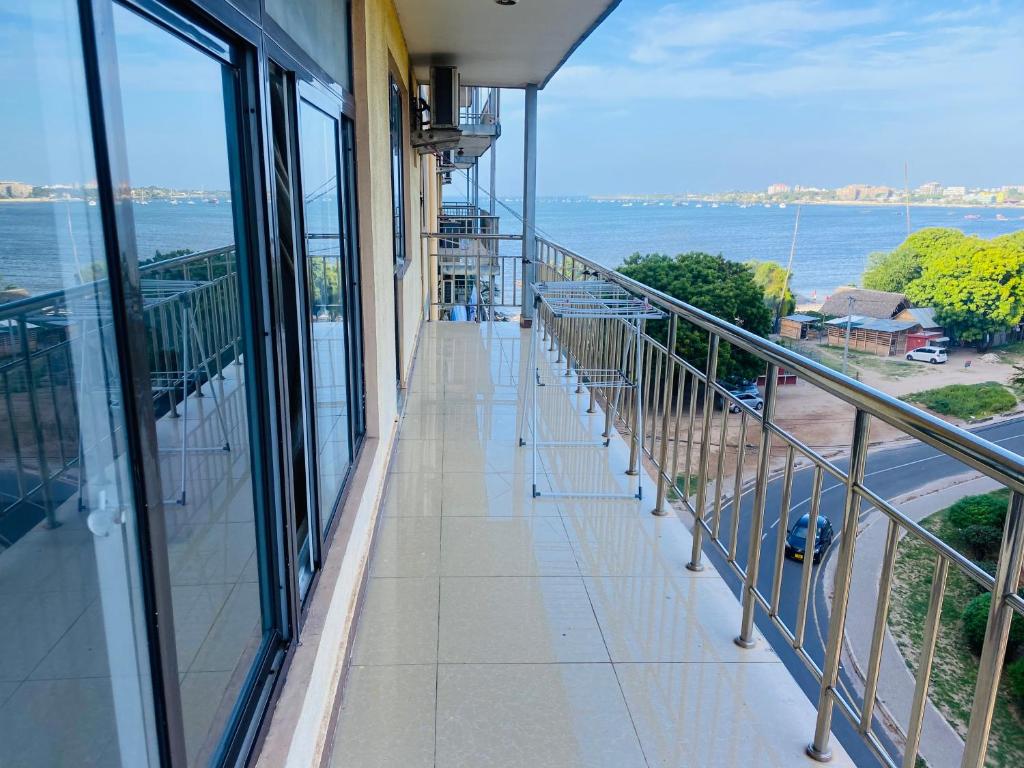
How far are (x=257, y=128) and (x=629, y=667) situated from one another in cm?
173

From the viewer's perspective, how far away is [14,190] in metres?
0.61

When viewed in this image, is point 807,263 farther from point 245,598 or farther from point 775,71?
point 245,598

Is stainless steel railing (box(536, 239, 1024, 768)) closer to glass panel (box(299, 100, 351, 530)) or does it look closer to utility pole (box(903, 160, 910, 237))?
glass panel (box(299, 100, 351, 530))

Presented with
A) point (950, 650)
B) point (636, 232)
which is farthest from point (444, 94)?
point (636, 232)

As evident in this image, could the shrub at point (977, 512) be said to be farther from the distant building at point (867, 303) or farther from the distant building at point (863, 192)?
the distant building at point (863, 192)

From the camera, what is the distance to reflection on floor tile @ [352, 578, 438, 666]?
214 cm

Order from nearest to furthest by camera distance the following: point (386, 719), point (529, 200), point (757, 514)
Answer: point (386, 719) < point (757, 514) < point (529, 200)

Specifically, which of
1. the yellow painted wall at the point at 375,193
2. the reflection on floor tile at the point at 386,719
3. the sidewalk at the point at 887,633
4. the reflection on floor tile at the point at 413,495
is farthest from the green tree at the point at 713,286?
the reflection on floor tile at the point at 386,719

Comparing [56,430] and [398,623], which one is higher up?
[56,430]

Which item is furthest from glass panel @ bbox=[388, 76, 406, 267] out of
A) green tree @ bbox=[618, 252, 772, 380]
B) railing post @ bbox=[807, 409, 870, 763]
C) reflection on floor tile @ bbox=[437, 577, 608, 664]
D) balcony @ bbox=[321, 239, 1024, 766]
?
green tree @ bbox=[618, 252, 772, 380]

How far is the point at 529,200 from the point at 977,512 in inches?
525

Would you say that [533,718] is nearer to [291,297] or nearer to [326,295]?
[291,297]

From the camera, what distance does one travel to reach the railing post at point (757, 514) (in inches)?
79.0

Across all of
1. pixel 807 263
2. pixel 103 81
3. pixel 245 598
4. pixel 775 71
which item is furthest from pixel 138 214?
pixel 775 71
